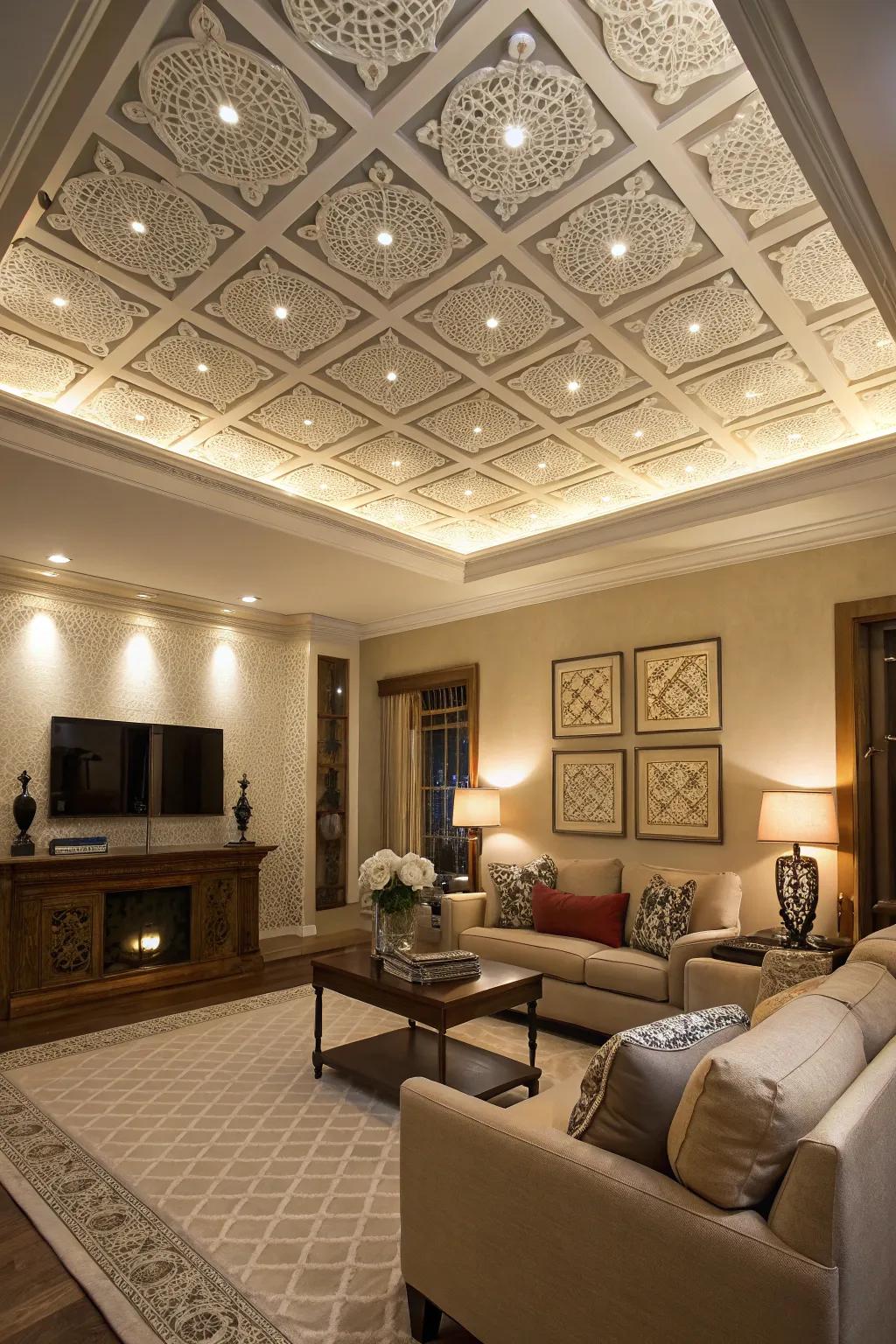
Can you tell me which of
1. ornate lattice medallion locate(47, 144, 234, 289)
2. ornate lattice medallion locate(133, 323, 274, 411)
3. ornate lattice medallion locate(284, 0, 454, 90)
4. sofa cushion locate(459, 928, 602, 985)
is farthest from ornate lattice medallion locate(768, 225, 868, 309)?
sofa cushion locate(459, 928, 602, 985)

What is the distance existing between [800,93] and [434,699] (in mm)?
5481

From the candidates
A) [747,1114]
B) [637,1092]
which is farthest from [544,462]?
[747,1114]

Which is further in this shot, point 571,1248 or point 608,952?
point 608,952

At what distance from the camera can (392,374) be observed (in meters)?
3.50

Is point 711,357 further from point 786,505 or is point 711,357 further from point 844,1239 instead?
point 844,1239

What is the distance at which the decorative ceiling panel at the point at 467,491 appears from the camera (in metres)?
4.74

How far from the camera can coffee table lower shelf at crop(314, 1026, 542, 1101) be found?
129 inches

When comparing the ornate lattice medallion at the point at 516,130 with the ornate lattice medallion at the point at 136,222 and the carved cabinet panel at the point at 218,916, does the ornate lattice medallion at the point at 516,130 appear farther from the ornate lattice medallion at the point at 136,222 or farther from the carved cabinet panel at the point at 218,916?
the carved cabinet panel at the point at 218,916

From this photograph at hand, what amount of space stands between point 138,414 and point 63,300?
3.11ft

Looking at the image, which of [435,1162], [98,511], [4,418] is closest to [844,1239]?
[435,1162]

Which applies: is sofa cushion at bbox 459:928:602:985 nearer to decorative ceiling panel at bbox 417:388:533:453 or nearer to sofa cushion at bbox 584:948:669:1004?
sofa cushion at bbox 584:948:669:1004

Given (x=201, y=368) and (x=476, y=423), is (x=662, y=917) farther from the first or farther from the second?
(x=201, y=368)

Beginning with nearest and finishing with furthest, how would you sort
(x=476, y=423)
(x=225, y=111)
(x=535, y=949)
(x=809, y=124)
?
(x=809, y=124) < (x=225, y=111) < (x=476, y=423) < (x=535, y=949)

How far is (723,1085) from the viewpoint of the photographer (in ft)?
4.95
